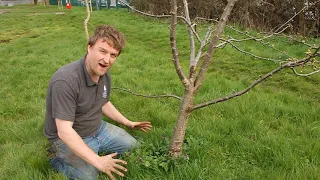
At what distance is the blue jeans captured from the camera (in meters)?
2.64

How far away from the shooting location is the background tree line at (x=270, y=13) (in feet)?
32.1

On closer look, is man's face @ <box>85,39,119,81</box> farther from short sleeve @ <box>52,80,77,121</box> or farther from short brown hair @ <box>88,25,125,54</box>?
short sleeve @ <box>52,80,77,121</box>

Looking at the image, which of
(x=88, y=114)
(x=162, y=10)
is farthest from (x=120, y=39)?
(x=162, y=10)

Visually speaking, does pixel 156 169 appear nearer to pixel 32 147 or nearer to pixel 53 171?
pixel 53 171

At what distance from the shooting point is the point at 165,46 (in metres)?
9.21

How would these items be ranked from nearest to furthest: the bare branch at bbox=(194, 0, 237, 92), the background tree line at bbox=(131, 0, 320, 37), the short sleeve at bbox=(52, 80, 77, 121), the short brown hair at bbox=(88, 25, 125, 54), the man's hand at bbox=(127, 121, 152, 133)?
the bare branch at bbox=(194, 0, 237, 92), the short sleeve at bbox=(52, 80, 77, 121), the short brown hair at bbox=(88, 25, 125, 54), the man's hand at bbox=(127, 121, 152, 133), the background tree line at bbox=(131, 0, 320, 37)

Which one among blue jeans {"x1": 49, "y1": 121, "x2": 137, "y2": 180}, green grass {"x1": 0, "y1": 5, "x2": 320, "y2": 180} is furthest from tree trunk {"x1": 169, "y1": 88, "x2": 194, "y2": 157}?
blue jeans {"x1": 49, "y1": 121, "x2": 137, "y2": 180}

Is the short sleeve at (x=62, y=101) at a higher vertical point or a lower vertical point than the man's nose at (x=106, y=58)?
lower

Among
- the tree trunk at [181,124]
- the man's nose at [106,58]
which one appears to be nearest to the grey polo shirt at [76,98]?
the man's nose at [106,58]

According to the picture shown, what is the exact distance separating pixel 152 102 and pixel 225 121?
1.13 m

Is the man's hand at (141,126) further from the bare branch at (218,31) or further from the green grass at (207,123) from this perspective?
the bare branch at (218,31)

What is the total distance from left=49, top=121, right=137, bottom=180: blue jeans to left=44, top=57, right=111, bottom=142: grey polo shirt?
3.4 inches

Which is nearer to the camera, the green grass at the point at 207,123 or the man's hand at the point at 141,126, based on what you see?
the green grass at the point at 207,123

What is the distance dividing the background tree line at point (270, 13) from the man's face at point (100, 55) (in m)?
7.07
